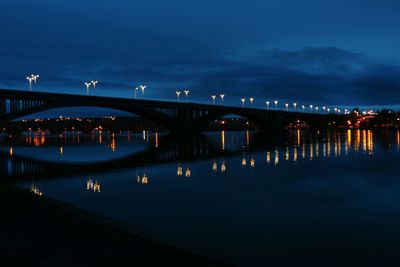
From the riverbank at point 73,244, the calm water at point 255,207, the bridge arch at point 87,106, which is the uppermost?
the bridge arch at point 87,106

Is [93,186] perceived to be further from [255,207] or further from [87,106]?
[87,106]

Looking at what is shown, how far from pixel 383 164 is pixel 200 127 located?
3418 inches

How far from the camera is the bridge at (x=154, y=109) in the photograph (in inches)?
2803

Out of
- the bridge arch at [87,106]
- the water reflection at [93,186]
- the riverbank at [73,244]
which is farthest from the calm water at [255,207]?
the bridge arch at [87,106]

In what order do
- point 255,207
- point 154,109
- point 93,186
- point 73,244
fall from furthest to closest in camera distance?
point 154,109 < point 93,186 < point 255,207 < point 73,244

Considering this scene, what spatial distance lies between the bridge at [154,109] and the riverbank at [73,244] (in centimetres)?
6142

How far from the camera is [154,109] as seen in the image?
104 m

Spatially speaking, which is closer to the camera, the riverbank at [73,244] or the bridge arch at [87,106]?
the riverbank at [73,244]

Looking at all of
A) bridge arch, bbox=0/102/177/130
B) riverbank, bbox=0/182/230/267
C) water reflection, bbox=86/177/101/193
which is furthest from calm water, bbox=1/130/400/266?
bridge arch, bbox=0/102/177/130

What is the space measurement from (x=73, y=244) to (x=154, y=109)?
95.5 m

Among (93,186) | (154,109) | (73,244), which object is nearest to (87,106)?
(154,109)

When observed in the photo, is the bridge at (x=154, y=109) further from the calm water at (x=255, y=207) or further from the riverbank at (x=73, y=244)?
the riverbank at (x=73, y=244)

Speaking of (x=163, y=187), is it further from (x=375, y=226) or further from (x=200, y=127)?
(x=200, y=127)

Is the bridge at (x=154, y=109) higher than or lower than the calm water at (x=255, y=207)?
higher
